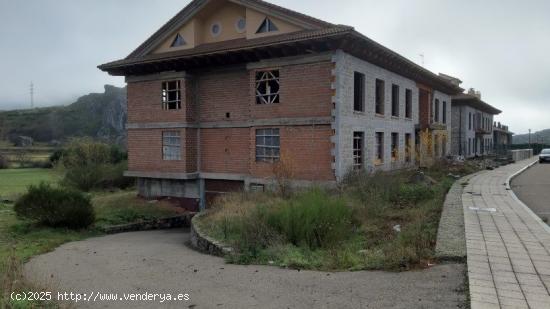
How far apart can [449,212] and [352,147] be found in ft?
22.8

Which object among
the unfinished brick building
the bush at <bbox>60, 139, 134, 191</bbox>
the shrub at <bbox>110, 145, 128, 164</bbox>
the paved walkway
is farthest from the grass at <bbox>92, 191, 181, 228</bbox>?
the shrub at <bbox>110, 145, 128, 164</bbox>

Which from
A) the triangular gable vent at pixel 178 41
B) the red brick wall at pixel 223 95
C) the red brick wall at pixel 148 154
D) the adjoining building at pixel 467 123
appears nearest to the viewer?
the red brick wall at pixel 223 95

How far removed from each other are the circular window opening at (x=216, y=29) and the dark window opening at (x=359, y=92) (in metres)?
6.73

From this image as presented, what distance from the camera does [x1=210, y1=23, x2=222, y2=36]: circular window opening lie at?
19406mm

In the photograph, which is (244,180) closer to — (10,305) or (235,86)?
(235,86)

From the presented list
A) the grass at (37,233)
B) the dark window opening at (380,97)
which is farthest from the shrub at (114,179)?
the dark window opening at (380,97)

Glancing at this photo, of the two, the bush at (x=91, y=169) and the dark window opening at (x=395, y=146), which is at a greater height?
the dark window opening at (x=395, y=146)

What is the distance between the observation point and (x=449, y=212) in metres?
9.51

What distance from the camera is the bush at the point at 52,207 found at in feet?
43.2

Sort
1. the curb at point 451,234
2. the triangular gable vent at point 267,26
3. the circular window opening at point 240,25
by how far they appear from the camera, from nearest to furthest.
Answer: the curb at point 451,234, the triangular gable vent at point 267,26, the circular window opening at point 240,25

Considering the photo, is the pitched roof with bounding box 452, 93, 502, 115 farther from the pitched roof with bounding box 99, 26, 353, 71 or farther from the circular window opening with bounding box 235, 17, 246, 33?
the pitched roof with bounding box 99, 26, 353, 71

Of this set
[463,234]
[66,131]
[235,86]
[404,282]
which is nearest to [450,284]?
[404,282]

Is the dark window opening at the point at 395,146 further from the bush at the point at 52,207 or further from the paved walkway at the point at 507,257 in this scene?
the bush at the point at 52,207

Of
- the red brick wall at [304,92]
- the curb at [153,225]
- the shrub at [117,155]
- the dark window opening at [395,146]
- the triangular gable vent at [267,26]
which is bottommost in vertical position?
the curb at [153,225]
